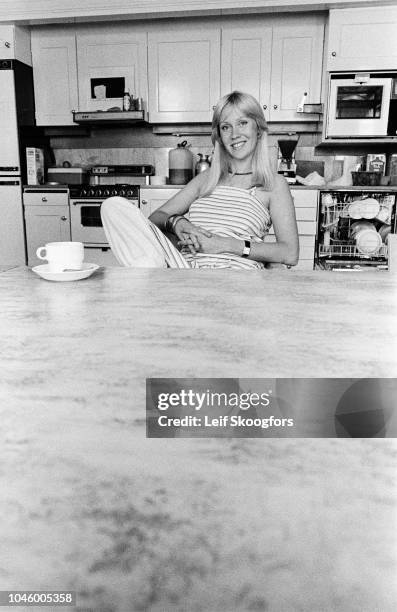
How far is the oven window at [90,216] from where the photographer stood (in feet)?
12.8

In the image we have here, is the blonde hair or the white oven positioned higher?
the blonde hair

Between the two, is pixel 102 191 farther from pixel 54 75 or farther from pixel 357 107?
pixel 357 107

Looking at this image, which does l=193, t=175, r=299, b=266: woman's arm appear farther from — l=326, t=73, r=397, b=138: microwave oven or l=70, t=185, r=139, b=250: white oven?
Answer: l=70, t=185, r=139, b=250: white oven

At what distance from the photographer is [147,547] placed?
258mm

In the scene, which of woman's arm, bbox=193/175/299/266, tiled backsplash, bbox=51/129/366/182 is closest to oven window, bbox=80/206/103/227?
tiled backsplash, bbox=51/129/366/182

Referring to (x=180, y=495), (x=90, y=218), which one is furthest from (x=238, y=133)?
(x=90, y=218)

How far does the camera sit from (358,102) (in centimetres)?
361

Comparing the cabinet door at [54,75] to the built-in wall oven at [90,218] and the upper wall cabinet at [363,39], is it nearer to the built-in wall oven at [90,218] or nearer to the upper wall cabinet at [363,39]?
the built-in wall oven at [90,218]

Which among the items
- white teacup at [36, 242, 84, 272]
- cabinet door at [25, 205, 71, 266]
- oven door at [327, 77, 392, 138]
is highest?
oven door at [327, 77, 392, 138]

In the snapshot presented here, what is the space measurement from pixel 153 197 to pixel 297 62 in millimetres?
1473

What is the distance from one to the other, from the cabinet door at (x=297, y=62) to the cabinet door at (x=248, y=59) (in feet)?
0.18

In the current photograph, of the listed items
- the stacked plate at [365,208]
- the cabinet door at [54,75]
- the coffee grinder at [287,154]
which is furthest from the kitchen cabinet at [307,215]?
the cabinet door at [54,75]

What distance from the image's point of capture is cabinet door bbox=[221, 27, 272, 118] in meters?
3.80

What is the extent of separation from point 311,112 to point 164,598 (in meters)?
3.96
